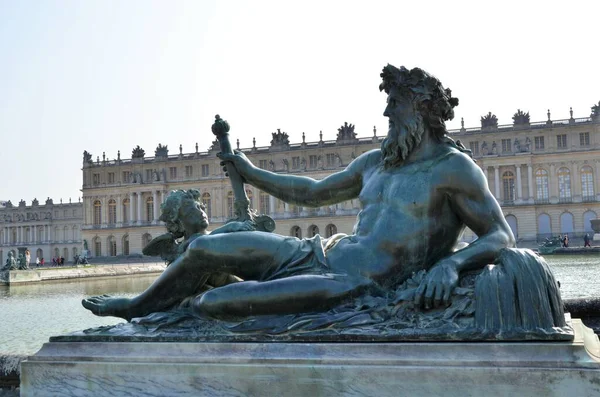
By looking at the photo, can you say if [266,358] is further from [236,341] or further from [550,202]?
[550,202]

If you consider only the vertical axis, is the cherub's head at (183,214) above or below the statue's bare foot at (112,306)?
above

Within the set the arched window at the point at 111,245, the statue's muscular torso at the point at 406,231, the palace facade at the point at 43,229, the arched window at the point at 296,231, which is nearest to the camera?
the statue's muscular torso at the point at 406,231

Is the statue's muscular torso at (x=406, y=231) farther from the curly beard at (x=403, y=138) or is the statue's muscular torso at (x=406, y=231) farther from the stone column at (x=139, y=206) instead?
the stone column at (x=139, y=206)

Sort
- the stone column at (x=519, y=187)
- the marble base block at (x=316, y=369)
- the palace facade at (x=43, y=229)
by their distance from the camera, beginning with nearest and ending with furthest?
the marble base block at (x=316, y=369) < the stone column at (x=519, y=187) < the palace facade at (x=43, y=229)

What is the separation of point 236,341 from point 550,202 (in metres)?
49.2

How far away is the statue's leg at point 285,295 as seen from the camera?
7.79ft

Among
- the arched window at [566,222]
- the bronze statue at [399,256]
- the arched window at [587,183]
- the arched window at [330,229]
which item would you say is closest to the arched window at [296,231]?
the arched window at [330,229]

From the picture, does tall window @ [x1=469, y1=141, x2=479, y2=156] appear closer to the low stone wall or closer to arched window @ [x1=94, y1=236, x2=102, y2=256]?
the low stone wall

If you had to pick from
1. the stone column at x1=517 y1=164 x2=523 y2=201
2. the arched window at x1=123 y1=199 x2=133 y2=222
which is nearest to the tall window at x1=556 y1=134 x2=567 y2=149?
the stone column at x1=517 y1=164 x2=523 y2=201

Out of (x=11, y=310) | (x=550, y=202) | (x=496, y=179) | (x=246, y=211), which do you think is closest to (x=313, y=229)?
(x=496, y=179)

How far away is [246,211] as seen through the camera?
9.65 ft

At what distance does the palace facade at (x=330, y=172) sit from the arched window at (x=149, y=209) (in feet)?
0.30

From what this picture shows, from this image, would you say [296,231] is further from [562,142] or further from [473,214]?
[473,214]

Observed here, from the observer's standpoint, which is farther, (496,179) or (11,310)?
(496,179)
